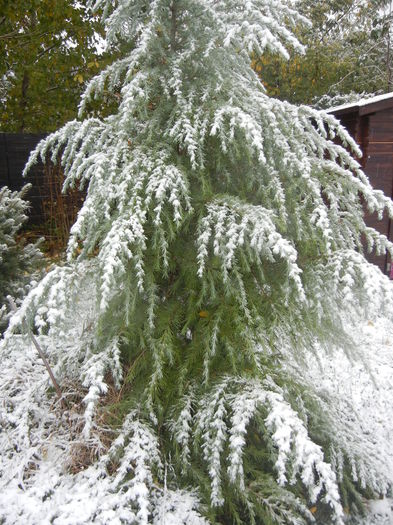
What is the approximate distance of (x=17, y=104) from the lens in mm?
8945

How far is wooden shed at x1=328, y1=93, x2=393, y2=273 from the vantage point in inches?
230

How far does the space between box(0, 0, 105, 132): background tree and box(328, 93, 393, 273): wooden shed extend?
4576mm

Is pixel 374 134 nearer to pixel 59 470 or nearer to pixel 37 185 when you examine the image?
pixel 37 185

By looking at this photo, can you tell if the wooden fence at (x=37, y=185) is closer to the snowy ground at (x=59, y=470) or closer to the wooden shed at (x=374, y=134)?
the snowy ground at (x=59, y=470)

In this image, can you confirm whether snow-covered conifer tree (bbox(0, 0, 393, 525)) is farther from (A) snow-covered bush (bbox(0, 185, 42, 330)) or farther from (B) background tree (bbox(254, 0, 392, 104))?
(B) background tree (bbox(254, 0, 392, 104))

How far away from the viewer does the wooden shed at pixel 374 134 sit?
5852 mm

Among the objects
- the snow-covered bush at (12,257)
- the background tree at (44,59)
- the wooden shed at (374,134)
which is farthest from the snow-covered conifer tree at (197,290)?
the background tree at (44,59)

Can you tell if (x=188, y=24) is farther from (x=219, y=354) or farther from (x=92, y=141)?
(x=219, y=354)

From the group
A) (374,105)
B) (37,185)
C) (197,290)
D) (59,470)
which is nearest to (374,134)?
(374,105)

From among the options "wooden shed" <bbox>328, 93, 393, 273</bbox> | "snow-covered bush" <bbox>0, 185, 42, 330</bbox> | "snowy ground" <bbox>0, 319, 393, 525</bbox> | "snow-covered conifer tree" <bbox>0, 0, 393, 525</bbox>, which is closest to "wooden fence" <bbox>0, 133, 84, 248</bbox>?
"snow-covered bush" <bbox>0, 185, 42, 330</bbox>

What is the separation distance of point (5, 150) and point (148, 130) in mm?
6379

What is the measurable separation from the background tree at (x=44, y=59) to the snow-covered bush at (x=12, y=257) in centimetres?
457

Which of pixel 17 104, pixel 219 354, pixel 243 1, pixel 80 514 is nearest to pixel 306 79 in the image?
pixel 17 104

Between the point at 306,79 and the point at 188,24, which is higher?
the point at 306,79
